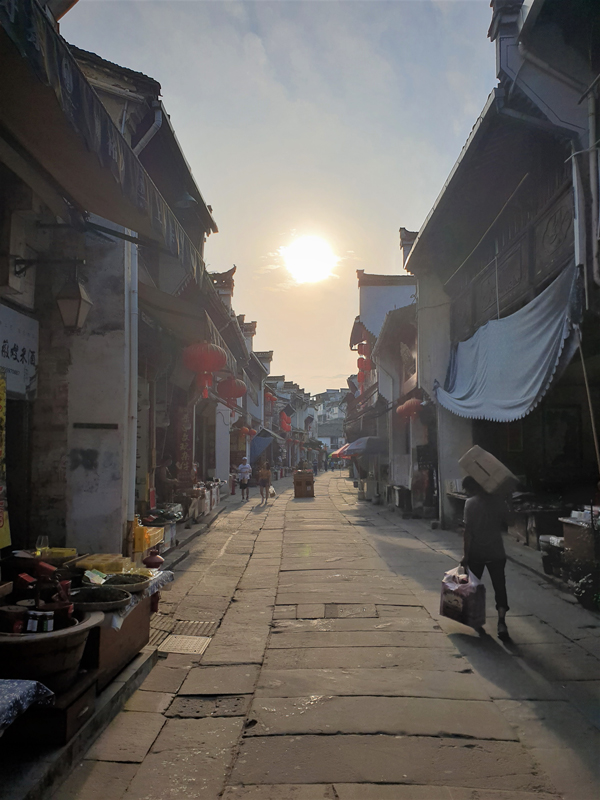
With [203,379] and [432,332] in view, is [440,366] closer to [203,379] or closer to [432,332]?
[432,332]

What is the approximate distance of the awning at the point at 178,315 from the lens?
8.30 metres

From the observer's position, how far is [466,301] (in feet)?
41.3

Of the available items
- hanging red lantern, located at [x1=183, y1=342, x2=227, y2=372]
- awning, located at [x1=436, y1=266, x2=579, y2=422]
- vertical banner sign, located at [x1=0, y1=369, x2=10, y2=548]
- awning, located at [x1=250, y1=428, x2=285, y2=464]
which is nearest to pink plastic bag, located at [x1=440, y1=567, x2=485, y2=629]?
awning, located at [x1=436, y1=266, x2=579, y2=422]

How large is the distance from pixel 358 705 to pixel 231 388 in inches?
509

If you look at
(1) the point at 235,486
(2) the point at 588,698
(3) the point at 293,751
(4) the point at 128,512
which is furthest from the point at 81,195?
(1) the point at 235,486

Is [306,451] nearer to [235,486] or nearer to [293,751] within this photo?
[235,486]

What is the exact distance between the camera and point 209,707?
414 cm

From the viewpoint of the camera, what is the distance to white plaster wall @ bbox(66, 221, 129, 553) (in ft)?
23.5

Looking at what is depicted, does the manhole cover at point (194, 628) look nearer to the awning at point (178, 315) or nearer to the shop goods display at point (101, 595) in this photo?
the shop goods display at point (101, 595)

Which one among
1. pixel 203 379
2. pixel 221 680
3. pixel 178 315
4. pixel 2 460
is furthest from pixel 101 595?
pixel 203 379

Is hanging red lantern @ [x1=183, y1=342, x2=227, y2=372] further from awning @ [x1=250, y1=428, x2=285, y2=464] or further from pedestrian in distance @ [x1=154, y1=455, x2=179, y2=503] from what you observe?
awning @ [x1=250, y1=428, x2=285, y2=464]

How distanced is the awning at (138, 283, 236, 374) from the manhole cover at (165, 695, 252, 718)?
5575 mm

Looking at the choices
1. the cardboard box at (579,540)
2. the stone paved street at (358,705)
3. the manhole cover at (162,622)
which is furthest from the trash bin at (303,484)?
the manhole cover at (162,622)

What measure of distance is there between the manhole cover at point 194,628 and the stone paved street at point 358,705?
0.59ft
